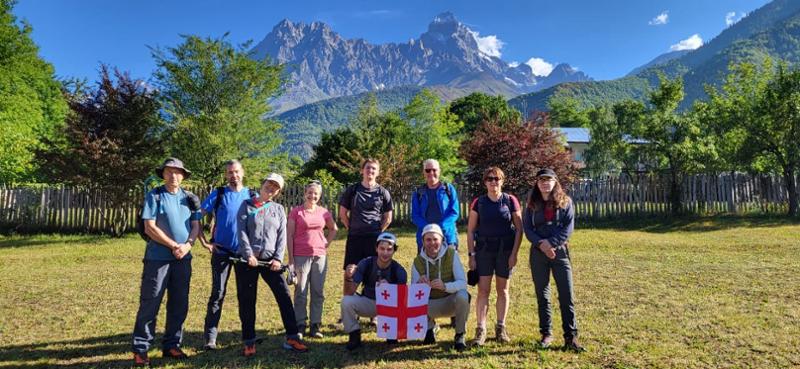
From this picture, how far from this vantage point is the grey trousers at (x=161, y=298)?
13.7 feet

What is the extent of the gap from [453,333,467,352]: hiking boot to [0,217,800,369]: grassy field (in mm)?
105

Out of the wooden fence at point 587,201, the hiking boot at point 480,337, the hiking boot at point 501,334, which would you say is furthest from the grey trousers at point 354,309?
the wooden fence at point 587,201

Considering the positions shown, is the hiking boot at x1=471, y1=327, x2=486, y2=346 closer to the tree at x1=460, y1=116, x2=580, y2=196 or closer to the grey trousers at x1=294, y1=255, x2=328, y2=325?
the grey trousers at x1=294, y1=255, x2=328, y2=325

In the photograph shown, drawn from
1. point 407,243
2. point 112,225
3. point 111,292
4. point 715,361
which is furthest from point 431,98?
point 715,361

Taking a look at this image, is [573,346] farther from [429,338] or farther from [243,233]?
[243,233]

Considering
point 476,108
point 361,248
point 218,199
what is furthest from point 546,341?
point 476,108

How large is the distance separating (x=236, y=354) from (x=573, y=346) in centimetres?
339

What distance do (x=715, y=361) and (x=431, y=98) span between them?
77.1 ft

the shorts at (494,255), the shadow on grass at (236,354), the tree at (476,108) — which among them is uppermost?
the tree at (476,108)

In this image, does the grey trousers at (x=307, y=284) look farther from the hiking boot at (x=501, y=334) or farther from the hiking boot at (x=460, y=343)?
the hiking boot at (x=501, y=334)

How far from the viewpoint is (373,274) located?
4.66 meters

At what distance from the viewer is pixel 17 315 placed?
19.1 feet

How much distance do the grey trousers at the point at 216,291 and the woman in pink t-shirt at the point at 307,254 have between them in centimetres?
69

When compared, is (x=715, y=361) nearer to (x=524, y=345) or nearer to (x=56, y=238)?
(x=524, y=345)
